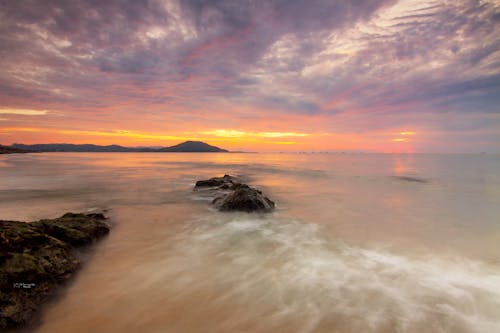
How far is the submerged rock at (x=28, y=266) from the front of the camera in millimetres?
4094

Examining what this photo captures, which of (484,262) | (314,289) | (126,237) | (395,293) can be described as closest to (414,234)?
(484,262)

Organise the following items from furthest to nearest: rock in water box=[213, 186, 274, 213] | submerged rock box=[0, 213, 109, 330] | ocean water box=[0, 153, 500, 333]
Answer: rock in water box=[213, 186, 274, 213]
ocean water box=[0, 153, 500, 333]
submerged rock box=[0, 213, 109, 330]

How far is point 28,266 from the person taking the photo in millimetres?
4746

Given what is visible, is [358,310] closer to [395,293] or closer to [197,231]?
[395,293]

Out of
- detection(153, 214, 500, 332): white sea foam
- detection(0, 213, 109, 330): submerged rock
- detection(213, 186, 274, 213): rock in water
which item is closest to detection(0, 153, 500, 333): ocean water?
detection(153, 214, 500, 332): white sea foam

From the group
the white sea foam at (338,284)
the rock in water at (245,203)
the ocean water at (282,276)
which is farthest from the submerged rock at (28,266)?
the rock in water at (245,203)

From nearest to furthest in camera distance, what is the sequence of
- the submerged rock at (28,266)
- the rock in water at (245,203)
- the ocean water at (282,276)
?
the submerged rock at (28,266) → the ocean water at (282,276) → the rock in water at (245,203)

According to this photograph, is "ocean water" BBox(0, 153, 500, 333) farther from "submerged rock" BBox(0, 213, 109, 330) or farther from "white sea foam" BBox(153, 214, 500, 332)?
"submerged rock" BBox(0, 213, 109, 330)

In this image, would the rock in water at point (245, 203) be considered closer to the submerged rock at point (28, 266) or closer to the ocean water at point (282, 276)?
the ocean water at point (282, 276)

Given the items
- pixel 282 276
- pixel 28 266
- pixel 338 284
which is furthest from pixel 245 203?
pixel 28 266

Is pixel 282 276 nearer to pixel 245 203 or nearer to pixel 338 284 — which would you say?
pixel 338 284

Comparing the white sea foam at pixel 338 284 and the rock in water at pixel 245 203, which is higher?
the rock in water at pixel 245 203

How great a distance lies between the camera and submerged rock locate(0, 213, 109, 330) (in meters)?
4.09

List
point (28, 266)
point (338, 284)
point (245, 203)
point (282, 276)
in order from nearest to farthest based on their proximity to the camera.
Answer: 1. point (28, 266)
2. point (338, 284)
3. point (282, 276)
4. point (245, 203)
